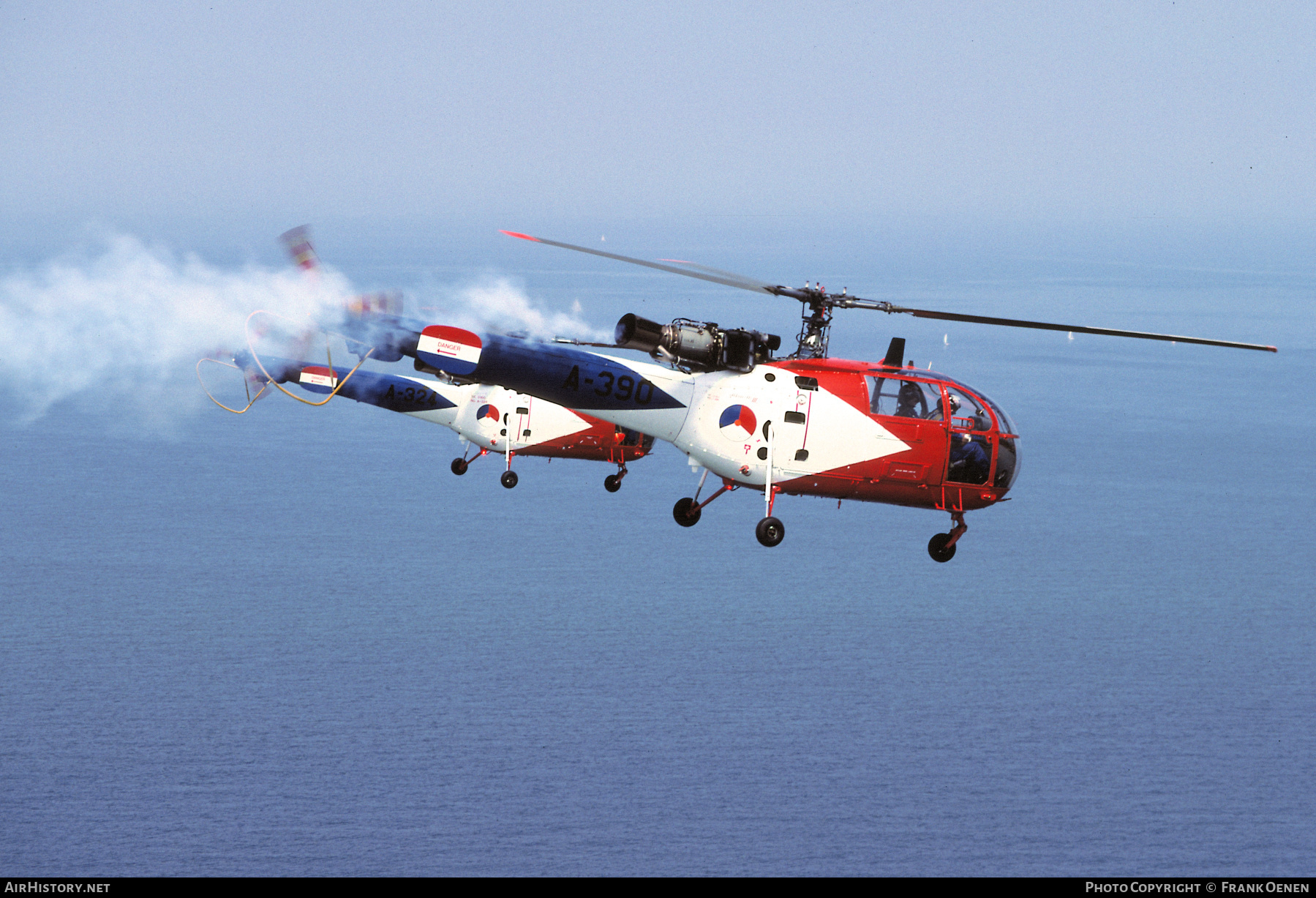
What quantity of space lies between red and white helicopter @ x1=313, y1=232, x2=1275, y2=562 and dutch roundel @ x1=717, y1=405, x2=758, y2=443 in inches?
1.1

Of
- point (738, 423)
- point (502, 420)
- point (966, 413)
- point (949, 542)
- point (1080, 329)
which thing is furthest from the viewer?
point (502, 420)

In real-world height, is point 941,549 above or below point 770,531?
below

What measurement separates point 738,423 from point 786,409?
Result: 1426 mm

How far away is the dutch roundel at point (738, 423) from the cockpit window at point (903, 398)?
3516mm

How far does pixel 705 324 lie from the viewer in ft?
123

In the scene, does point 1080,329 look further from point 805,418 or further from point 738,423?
point 738,423

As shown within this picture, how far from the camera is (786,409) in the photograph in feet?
124

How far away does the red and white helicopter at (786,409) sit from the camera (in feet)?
123

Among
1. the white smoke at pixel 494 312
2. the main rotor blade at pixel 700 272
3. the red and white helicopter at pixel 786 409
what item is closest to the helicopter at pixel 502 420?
the white smoke at pixel 494 312

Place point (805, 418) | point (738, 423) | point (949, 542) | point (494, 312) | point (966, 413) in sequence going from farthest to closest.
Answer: point (494, 312) → point (949, 542) → point (966, 413) → point (805, 418) → point (738, 423)

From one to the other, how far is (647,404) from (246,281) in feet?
38.1

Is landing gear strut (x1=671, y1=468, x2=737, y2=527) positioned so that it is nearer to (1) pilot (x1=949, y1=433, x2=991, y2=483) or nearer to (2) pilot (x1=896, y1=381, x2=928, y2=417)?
(2) pilot (x1=896, y1=381, x2=928, y2=417)

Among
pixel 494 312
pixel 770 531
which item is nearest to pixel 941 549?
pixel 770 531
